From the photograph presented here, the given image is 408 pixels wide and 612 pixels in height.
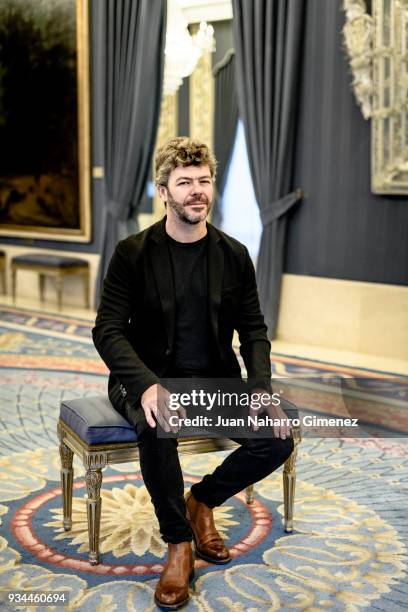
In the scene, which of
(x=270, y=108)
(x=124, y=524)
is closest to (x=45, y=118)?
(x=270, y=108)

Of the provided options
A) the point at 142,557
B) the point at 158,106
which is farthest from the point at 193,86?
the point at 142,557

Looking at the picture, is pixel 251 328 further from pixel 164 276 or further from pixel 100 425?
pixel 100 425

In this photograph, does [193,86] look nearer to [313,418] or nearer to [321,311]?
[321,311]

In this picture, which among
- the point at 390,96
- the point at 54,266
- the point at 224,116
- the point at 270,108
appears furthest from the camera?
the point at 224,116

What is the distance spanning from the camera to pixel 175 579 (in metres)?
2.36

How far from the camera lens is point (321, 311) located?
6.27 meters

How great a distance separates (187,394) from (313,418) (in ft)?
5.84

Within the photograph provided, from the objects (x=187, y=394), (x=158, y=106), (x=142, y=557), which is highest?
(x=158, y=106)

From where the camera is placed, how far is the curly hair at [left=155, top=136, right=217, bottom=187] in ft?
8.61

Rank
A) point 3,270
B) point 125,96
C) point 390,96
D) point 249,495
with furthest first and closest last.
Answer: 1. point 3,270
2. point 125,96
3. point 390,96
4. point 249,495

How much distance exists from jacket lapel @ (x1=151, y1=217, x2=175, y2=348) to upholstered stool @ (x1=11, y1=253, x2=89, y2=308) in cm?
518

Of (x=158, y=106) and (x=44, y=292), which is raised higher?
(x=158, y=106)

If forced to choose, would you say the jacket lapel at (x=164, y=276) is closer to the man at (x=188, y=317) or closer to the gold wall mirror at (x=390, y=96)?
the man at (x=188, y=317)

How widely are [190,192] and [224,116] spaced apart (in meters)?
6.07
